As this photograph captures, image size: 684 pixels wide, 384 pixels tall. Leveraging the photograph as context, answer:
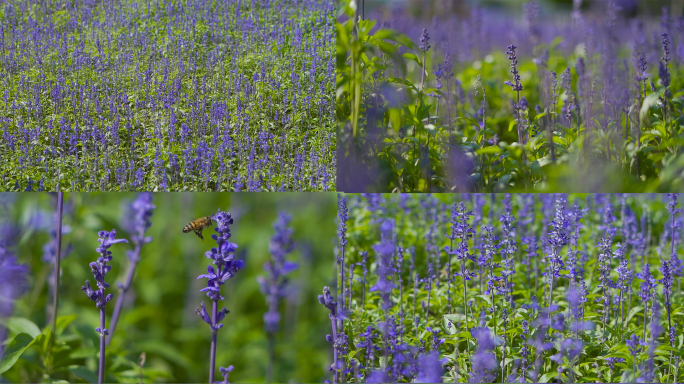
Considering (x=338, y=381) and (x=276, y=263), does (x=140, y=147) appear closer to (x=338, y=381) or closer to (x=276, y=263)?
(x=276, y=263)

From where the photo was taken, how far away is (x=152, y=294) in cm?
289

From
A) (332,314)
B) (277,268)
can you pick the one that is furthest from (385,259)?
(277,268)

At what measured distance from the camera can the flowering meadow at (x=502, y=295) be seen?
2.45 meters

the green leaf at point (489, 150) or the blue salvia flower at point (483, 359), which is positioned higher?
the green leaf at point (489, 150)

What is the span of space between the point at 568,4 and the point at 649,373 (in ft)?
6.97

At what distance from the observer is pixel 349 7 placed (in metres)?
2.70

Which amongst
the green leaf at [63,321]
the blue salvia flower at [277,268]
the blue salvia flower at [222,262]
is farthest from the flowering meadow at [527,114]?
the green leaf at [63,321]

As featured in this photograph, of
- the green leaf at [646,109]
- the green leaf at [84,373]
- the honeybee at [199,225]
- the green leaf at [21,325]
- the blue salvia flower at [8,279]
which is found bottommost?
the green leaf at [84,373]

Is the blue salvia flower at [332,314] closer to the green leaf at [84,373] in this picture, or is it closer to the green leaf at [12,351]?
the green leaf at [84,373]

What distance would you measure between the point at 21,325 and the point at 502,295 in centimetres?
243

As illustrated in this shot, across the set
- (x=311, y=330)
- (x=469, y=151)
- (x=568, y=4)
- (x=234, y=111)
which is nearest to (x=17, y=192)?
(x=234, y=111)

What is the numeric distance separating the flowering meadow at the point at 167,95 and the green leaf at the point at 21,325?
2.53ft

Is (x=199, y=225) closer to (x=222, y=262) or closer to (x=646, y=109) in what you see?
(x=222, y=262)

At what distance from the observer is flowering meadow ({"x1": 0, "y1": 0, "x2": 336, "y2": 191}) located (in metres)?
2.85
